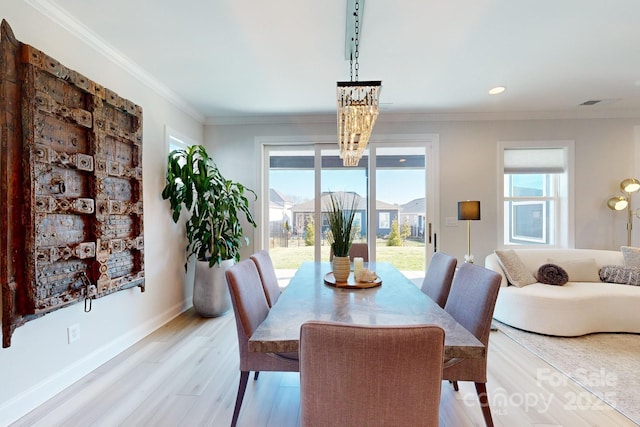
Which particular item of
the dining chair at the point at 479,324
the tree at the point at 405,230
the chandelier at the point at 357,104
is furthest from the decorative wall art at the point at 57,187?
the tree at the point at 405,230

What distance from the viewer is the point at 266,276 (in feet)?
7.33

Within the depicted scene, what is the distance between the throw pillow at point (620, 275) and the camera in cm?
313

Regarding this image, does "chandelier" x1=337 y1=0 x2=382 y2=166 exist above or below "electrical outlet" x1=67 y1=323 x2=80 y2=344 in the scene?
above

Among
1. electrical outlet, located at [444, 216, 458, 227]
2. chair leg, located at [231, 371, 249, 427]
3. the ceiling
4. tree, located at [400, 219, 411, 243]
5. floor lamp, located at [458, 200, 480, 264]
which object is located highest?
the ceiling

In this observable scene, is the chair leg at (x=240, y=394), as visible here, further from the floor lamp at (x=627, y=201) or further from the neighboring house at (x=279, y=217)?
the floor lamp at (x=627, y=201)

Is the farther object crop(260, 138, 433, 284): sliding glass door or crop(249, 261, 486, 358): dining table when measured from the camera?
crop(260, 138, 433, 284): sliding glass door

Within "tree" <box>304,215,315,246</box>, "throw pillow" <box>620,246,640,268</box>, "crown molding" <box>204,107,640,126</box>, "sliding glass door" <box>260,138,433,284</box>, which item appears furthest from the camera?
"tree" <box>304,215,315,246</box>

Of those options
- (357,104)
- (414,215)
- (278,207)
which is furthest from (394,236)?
(357,104)

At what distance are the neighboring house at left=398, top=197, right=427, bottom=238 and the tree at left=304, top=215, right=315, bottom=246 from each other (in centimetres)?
127

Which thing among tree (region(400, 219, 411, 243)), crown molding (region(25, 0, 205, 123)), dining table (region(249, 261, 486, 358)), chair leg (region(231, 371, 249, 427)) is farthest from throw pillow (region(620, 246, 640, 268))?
crown molding (region(25, 0, 205, 123))

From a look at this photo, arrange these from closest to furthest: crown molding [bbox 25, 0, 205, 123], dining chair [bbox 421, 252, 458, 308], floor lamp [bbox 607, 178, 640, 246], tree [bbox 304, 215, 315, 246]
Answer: crown molding [bbox 25, 0, 205, 123]
dining chair [bbox 421, 252, 458, 308]
floor lamp [bbox 607, 178, 640, 246]
tree [bbox 304, 215, 315, 246]

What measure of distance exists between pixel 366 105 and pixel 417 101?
7.26 feet

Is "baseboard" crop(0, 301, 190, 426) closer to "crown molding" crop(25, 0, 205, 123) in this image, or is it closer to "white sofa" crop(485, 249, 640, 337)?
"crown molding" crop(25, 0, 205, 123)

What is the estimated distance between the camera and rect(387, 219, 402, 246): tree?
13.8ft
